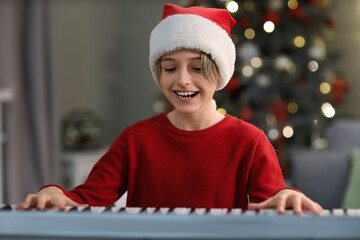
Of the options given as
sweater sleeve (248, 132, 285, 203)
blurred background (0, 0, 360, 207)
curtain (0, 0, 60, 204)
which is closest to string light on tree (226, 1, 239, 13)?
blurred background (0, 0, 360, 207)

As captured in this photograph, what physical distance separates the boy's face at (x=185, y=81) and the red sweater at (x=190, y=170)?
0.10 metres

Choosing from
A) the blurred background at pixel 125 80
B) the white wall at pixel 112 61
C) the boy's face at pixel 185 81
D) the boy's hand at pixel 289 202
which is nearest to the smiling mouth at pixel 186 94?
the boy's face at pixel 185 81

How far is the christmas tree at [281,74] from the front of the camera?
3.74 m

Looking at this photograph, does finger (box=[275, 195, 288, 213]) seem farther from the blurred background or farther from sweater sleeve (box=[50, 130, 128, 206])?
the blurred background

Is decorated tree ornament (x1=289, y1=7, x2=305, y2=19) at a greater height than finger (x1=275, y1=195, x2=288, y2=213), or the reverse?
decorated tree ornament (x1=289, y1=7, x2=305, y2=19)

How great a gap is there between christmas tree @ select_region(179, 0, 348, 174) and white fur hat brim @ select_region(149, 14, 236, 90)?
9.07 ft

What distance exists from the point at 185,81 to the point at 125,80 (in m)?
4.10

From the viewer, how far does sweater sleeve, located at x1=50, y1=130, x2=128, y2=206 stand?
0.89 metres

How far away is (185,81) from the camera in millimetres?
814

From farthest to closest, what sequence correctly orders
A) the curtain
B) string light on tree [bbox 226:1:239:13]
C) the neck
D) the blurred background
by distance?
string light on tree [bbox 226:1:239:13] → the blurred background → the curtain → the neck

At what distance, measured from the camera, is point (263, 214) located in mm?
458

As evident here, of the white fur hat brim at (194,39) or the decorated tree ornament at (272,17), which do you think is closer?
the white fur hat brim at (194,39)

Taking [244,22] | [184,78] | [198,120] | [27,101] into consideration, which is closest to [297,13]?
[244,22]

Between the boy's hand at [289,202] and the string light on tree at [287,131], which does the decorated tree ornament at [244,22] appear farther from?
the boy's hand at [289,202]
